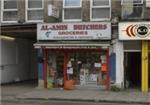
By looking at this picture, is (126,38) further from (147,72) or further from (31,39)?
(31,39)

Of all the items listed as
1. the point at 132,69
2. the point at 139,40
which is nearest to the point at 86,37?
the point at 139,40

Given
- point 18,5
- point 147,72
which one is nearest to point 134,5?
point 147,72

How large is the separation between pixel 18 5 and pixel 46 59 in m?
3.52

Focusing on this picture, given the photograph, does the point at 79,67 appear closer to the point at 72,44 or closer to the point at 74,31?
the point at 72,44

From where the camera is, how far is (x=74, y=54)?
2434 cm

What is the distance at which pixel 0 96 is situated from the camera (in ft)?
70.2

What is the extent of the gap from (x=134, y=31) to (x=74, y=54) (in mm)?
3533

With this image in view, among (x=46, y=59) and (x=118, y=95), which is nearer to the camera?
(x=118, y=95)

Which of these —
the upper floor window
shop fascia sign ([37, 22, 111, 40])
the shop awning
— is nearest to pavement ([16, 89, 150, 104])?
the shop awning

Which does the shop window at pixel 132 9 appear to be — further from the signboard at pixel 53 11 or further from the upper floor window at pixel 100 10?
the signboard at pixel 53 11

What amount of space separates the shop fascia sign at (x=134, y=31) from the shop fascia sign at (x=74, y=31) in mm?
709

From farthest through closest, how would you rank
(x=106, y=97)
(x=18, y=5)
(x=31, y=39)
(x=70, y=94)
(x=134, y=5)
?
(x=31, y=39) → (x=18, y=5) → (x=134, y=5) → (x=70, y=94) → (x=106, y=97)

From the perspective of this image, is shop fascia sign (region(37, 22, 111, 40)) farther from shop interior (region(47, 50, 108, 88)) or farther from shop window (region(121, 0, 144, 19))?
shop window (region(121, 0, 144, 19))

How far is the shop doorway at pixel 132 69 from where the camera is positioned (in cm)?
2439
